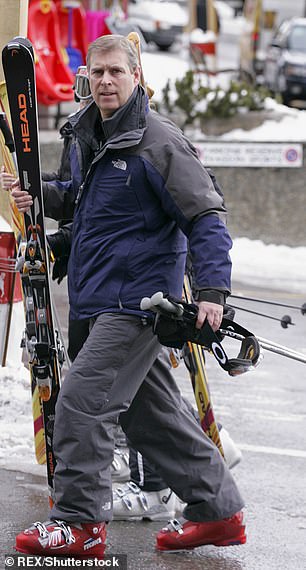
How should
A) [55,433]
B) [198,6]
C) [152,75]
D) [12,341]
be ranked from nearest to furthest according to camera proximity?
[55,433] < [12,341] < [152,75] < [198,6]

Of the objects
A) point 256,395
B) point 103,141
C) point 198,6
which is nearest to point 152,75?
point 198,6

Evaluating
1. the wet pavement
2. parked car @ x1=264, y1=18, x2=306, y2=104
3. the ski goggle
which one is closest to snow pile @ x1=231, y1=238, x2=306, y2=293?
the wet pavement

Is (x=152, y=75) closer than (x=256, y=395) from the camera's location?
No

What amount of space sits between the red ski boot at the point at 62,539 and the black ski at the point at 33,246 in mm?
292

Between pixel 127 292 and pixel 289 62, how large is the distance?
21480 millimetres

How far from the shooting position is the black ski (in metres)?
4.54

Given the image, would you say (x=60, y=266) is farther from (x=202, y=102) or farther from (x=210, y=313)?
(x=202, y=102)

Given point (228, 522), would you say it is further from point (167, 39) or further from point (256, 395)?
point (167, 39)

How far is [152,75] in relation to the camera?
67.9 ft

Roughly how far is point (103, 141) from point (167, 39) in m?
33.4

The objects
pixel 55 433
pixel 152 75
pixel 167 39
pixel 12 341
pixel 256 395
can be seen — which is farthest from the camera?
pixel 167 39

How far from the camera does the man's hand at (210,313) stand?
4359 mm

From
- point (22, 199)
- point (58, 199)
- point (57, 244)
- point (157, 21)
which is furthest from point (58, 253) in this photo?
point (157, 21)

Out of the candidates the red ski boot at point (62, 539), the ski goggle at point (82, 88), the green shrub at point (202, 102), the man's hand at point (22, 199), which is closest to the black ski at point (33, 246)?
the man's hand at point (22, 199)
